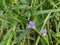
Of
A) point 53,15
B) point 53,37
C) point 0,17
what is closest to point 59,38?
point 53,37

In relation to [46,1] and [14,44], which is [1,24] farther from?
[46,1]

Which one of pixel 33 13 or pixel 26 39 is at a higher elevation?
pixel 33 13

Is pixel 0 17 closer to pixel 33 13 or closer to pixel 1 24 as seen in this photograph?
pixel 1 24

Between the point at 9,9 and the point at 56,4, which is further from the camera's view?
the point at 56,4

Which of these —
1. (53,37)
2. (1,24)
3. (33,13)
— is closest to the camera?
(33,13)

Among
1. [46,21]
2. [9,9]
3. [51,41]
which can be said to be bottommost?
[51,41]

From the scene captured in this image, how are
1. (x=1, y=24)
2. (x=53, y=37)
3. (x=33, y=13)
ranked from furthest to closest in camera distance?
(x=1, y=24), (x=53, y=37), (x=33, y=13)
